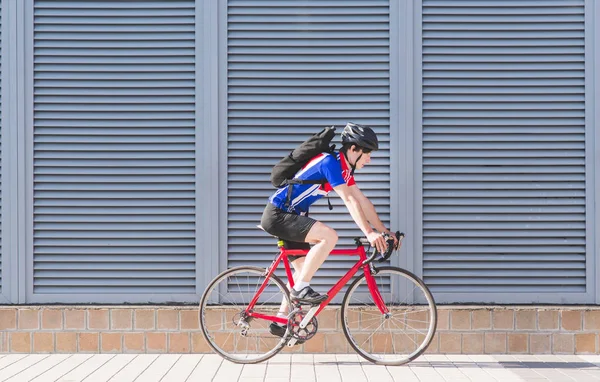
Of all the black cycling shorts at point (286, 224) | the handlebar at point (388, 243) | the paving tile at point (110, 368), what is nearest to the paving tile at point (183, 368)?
the paving tile at point (110, 368)

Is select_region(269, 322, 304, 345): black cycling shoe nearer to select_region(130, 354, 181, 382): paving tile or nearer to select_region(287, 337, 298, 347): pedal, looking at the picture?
select_region(287, 337, 298, 347): pedal

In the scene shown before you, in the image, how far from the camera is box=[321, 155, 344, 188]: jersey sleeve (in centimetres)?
554

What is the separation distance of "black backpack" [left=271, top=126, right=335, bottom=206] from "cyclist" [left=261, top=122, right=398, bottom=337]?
0.05 m

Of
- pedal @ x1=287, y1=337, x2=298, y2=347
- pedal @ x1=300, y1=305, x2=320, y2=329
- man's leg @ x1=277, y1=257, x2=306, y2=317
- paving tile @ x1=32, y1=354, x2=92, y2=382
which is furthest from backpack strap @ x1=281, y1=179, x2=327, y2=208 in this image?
paving tile @ x1=32, y1=354, x2=92, y2=382

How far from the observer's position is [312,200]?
5891 millimetres

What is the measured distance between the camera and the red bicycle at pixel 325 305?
584 centimetres

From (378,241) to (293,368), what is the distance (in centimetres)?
125

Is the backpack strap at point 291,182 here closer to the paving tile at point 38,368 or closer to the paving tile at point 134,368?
the paving tile at point 134,368

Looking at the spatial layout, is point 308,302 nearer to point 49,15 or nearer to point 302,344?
point 302,344

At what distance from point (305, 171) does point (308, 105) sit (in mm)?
993

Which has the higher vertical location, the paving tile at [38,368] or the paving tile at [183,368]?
the paving tile at [183,368]

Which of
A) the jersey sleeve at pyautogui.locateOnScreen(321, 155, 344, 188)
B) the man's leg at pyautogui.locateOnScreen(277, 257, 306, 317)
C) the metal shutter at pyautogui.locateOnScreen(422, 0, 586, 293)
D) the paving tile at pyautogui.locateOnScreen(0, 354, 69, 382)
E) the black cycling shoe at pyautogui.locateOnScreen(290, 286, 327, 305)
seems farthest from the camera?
the metal shutter at pyautogui.locateOnScreen(422, 0, 586, 293)

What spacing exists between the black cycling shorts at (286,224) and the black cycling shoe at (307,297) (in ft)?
1.30

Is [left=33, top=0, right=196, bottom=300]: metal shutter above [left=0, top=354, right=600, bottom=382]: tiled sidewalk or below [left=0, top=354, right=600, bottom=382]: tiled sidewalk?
above
